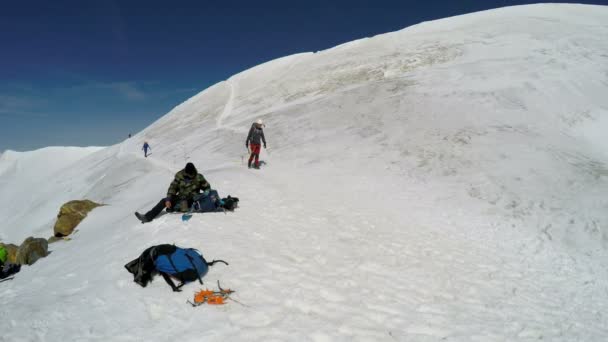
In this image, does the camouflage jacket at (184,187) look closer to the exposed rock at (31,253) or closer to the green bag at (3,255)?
the exposed rock at (31,253)

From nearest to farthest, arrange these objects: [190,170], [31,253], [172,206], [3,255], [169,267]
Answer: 1. [169,267]
2. [3,255]
3. [31,253]
4. [172,206]
5. [190,170]

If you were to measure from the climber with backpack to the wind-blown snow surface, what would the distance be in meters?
0.20

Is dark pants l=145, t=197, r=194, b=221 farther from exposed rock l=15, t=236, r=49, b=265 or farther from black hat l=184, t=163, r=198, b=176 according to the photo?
exposed rock l=15, t=236, r=49, b=265

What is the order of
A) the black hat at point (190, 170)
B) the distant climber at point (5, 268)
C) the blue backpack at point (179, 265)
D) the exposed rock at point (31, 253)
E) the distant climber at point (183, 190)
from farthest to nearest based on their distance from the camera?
the black hat at point (190, 170)
the distant climber at point (183, 190)
the exposed rock at point (31, 253)
the distant climber at point (5, 268)
the blue backpack at point (179, 265)

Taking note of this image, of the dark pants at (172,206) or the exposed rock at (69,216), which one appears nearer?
the dark pants at (172,206)

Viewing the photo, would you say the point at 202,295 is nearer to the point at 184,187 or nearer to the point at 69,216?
the point at 184,187

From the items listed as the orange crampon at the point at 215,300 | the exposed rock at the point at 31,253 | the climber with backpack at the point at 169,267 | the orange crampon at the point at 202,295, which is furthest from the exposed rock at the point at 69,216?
the orange crampon at the point at 215,300

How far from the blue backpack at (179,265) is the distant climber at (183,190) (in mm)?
3759

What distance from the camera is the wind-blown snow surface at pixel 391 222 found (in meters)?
5.25

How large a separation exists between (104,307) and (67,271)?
2653 millimetres

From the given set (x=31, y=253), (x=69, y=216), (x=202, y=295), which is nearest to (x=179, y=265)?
(x=202, y=295)

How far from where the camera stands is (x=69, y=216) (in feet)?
46.5

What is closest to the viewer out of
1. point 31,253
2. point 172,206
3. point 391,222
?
point 31,253

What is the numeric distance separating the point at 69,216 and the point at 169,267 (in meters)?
11.7
